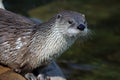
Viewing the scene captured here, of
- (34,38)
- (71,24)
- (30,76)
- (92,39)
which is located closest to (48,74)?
(30,76)

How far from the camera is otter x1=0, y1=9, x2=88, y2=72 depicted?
5504mm

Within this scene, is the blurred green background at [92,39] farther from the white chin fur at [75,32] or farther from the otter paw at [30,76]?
the white chin fur at [75,32]

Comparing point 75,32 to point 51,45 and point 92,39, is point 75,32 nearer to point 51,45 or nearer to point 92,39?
point 51,45

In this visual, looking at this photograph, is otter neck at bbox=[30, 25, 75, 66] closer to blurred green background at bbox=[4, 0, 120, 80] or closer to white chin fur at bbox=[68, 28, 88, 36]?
white chin fur at bbox=[68, 28, 88, 36]

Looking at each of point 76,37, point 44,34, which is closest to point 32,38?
point 44,34

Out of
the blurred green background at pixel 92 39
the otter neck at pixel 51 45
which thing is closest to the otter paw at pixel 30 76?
the otter neck at pixel 51 45

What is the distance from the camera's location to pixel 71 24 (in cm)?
541

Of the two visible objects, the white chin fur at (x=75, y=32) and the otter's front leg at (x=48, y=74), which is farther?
the otter's front leg at (x=48, y=74)

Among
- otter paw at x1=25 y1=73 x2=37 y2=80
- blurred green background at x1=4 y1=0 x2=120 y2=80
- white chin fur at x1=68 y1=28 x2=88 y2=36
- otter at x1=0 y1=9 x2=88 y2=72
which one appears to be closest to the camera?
white chin fur at x1=68 y1=28 x2=88 y2=36

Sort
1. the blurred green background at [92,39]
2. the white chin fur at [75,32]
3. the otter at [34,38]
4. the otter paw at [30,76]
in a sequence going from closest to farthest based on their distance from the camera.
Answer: the white chin fur at [75,32], the otter at [34,38], the otter paw at [30,76], the blurred green background at [92,39]

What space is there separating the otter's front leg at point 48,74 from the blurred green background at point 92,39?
0.57m

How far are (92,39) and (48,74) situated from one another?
290cm

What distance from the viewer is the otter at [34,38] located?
550cm

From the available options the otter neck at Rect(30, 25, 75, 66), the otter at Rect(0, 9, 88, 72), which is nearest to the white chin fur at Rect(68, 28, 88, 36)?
the otter at Rect(0, 9, 88, 72)
